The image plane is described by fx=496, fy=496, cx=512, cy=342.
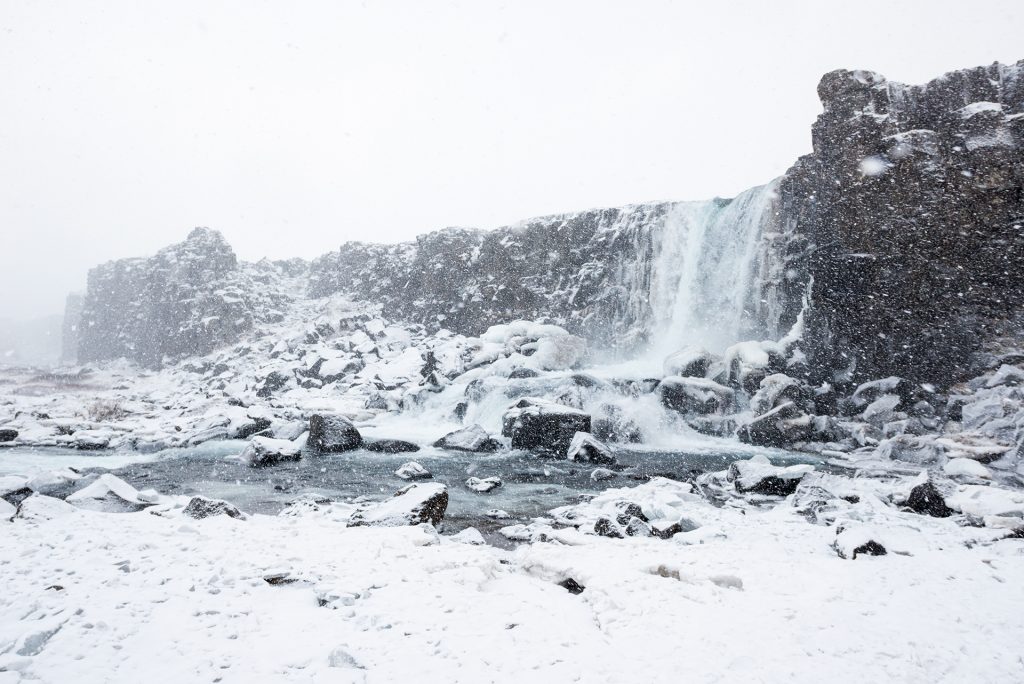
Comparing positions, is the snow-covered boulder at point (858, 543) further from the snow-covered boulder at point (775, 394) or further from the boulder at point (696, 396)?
the boulder at point (696, 396)

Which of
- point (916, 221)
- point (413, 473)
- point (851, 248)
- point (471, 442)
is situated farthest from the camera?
point (851, 248)

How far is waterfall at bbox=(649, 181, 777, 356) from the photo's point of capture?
26266 millimetres

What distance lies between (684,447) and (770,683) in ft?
44.5

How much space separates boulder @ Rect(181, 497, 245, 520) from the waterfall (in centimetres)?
2577

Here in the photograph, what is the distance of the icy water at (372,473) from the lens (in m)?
8.91

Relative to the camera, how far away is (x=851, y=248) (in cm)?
2153

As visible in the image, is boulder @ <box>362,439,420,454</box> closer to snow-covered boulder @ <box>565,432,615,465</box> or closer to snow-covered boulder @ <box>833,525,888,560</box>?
snow-covered boulder @ <box>565,432,615,465</box>

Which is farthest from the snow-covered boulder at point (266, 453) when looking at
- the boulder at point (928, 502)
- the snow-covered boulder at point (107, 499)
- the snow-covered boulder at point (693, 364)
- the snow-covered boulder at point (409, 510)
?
the snow-covered boulder at point (693, 364)

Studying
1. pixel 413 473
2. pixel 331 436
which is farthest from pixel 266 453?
pixel 413 473

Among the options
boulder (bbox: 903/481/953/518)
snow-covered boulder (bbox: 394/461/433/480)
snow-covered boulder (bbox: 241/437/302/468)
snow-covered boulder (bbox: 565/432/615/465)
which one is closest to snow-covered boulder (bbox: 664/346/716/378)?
snow-covered boulder (bbox: 565/432/615/465)

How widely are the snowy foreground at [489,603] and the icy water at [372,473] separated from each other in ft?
8.07

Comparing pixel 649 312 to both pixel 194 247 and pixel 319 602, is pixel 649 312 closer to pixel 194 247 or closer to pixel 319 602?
pixel 319 602

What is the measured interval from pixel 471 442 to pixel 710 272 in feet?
65.6

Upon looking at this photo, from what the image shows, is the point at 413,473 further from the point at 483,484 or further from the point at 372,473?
the point at 483,484
